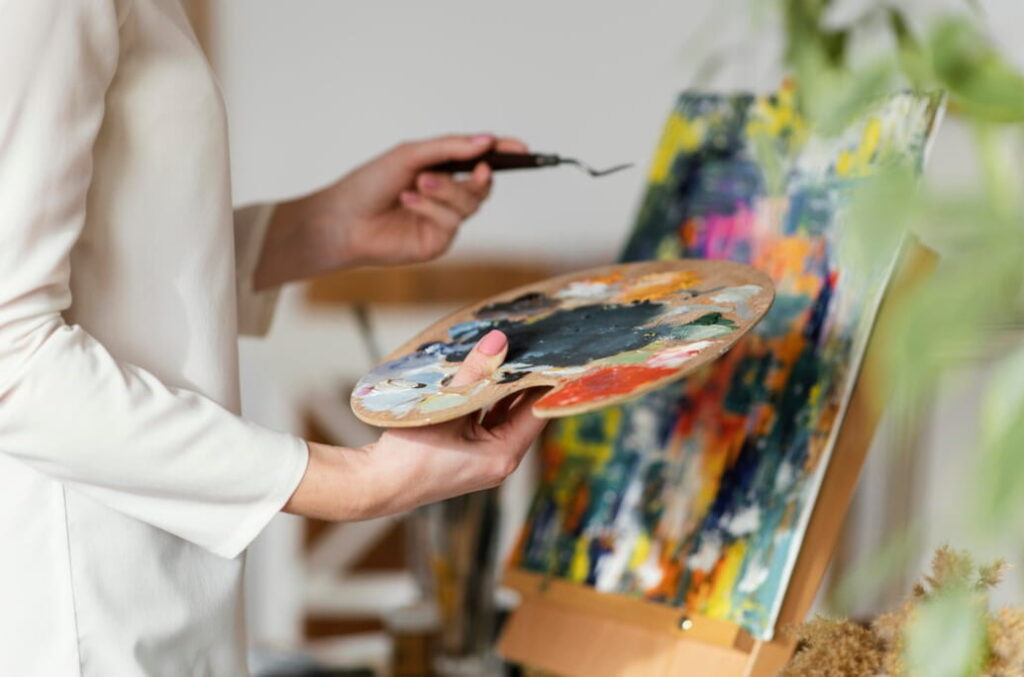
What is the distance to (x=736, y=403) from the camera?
111cm

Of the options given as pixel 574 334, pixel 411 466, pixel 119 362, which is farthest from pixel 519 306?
pixel 119 362

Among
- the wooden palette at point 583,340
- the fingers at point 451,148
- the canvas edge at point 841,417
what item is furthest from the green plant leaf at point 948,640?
the fingers at point 451,148

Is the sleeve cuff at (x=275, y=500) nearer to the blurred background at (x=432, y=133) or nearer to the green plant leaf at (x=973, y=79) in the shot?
the green plant leaf at (x=973, y=79)

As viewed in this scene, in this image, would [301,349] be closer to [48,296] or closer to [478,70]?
[478,70]

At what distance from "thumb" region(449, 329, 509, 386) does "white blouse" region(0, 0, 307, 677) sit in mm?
122

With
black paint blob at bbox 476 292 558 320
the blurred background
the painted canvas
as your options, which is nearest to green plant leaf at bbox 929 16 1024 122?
the painted canvas

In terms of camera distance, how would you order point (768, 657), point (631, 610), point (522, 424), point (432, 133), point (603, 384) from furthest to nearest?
1. point (432, 133)
2. point (631, 610)
3. point (768, 657)
4. point (522, 424)
5. point (603, 384)

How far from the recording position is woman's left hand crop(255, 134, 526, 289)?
118 cm

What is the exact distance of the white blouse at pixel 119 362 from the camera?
72 centimetres

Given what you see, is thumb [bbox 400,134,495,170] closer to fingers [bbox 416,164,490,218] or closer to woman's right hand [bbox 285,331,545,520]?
fingers [bbox 416,164,490,218]

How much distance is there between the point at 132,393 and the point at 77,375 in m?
0.04

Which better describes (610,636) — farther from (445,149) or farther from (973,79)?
(973,79)

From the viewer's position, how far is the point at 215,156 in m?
0.87

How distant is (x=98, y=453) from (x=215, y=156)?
25 cm
